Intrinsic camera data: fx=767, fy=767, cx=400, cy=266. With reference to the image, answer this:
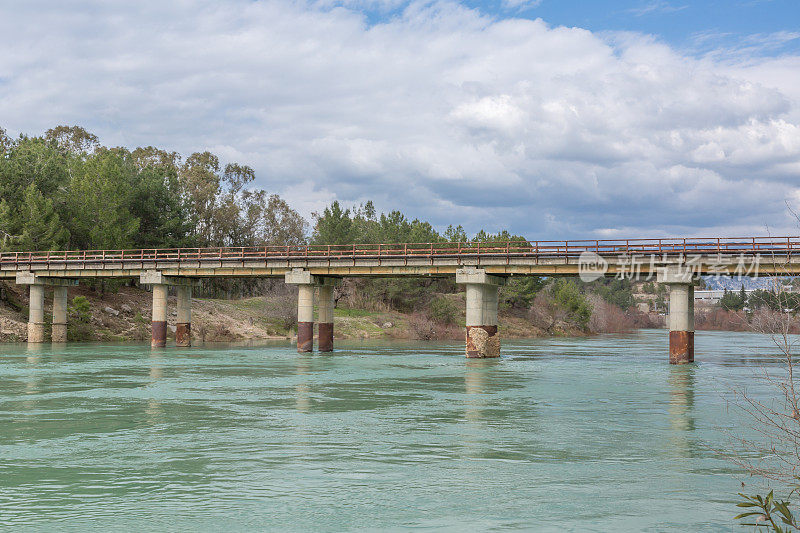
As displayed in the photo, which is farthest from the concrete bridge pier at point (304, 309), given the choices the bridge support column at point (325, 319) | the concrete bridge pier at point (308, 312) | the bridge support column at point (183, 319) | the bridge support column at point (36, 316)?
the bridge support column at point (36, 316)

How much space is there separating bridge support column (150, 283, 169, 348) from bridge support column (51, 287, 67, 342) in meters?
11.6

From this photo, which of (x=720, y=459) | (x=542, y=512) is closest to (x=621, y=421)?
(x=720, y=459)

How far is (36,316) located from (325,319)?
2881 cm

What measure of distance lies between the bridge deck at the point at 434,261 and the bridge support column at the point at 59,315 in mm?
2978

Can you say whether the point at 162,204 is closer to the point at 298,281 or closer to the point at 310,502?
the point at 298,281

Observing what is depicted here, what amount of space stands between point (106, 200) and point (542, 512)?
82665mm

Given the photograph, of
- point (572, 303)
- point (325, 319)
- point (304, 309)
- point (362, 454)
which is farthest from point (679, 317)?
point (572, 303)

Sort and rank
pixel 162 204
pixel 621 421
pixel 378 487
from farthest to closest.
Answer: pixel 162 204 → pixel 621 421 → pixel 378 487

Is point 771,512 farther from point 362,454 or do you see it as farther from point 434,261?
point 434,261

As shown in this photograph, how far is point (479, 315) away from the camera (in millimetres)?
59594

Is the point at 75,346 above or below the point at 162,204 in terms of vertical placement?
below

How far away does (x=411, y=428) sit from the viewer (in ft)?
80.7

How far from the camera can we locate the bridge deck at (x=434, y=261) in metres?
51.9

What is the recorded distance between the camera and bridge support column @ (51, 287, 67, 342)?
243ft
